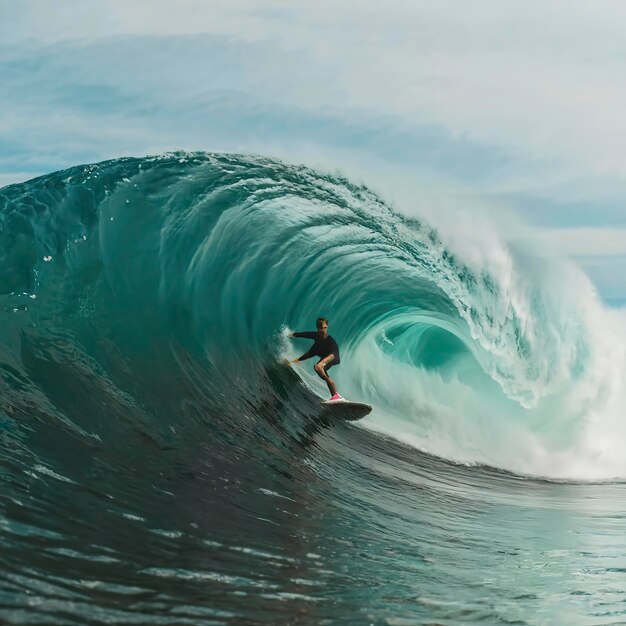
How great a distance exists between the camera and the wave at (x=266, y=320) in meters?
8.52

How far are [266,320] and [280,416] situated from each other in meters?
3.47

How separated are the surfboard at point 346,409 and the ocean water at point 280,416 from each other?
0.96ft

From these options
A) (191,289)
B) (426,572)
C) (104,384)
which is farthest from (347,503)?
(191,289)

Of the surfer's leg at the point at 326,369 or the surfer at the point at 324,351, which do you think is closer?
the surfer's leg at the point at 326,369

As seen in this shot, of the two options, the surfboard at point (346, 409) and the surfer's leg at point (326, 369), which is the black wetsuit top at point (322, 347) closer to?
the surfer's leg at point (326, 369)

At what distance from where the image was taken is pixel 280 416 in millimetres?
10133

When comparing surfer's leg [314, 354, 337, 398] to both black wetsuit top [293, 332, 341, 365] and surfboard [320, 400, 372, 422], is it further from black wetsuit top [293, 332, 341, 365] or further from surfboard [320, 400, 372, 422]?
surfboard [320, 400, 372, 422]

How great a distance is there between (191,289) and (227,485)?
17.3 feet

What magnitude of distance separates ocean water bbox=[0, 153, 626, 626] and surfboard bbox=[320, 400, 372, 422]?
0.29m

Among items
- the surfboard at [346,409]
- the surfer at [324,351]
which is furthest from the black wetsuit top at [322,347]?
the surfboard at [346,409]

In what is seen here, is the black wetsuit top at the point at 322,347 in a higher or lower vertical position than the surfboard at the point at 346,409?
higher

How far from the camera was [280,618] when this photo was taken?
424 centimetres

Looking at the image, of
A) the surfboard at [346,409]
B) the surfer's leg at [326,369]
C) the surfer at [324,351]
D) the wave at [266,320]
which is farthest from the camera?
the surfboard at [346,409]

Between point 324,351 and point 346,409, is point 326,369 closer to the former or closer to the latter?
point 324,351
